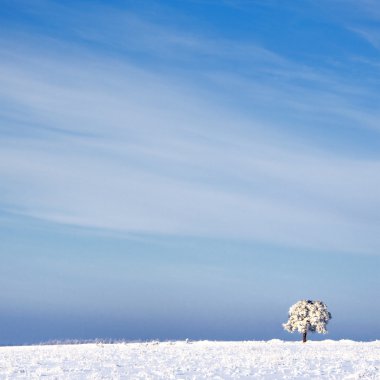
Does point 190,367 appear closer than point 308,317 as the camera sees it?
Yes

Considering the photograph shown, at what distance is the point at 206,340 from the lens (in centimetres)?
7194

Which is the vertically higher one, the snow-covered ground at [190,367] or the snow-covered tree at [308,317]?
the snow-covered tree at [308,317]

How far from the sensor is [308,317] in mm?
80938

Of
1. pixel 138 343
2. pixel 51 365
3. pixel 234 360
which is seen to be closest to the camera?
pixel 51 365

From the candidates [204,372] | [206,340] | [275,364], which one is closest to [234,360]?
[275,364]

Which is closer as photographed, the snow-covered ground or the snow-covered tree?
the snow-covered ground

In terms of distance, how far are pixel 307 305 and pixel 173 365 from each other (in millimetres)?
46608

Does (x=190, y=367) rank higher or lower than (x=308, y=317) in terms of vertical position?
lower

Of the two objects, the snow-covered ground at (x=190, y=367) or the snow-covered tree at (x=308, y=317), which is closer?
the snow-covered ground at (x=190, y=367)

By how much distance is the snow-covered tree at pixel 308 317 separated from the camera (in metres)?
80.3

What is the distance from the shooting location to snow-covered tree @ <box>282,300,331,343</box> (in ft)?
263

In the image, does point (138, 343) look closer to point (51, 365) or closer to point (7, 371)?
point (51, 365)

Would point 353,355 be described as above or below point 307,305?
below

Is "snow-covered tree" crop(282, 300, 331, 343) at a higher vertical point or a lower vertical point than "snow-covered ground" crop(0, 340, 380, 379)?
higher
